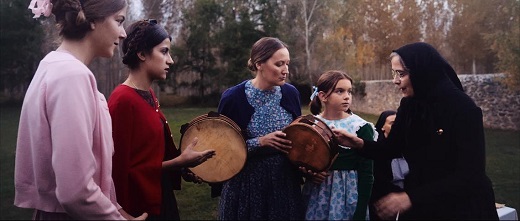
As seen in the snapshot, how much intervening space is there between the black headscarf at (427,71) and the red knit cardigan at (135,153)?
128 cm

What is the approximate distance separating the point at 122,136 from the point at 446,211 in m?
1.56

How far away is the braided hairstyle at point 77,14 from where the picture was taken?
1437 millimetres

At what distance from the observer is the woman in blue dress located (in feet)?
8.02

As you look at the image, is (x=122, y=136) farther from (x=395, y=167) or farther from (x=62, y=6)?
(x=395, y=167)

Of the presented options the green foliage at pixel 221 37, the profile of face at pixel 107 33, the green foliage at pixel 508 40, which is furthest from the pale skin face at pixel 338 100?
the green foliage at pixel 508 40

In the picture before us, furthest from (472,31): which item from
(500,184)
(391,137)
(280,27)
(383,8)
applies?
(391,137)

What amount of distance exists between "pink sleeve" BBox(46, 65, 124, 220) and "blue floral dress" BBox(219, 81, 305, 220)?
1.23 meters

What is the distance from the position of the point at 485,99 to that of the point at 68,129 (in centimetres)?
790

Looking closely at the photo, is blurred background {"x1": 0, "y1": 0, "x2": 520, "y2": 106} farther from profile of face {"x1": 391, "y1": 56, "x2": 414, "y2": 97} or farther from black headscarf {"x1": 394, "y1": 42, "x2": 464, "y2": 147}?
black headscarf {"x1": 394, "y1": 42, "x2": 464, "y2": 147}

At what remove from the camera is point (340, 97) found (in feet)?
8.27

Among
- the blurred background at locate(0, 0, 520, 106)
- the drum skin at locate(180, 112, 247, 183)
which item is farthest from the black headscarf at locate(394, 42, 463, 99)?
the blurred background at locate(0, 0, 520, 106)

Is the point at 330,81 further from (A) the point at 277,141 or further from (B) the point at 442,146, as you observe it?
(B) the point at 442,146

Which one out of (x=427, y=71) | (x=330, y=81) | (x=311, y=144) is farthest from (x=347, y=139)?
(x=427, y=71)

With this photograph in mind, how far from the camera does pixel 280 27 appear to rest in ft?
24.1
